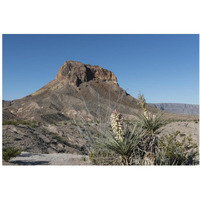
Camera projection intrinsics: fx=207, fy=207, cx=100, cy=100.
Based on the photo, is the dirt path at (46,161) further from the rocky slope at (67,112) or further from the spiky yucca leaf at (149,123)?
the spiky yucca leaf at (149,123)

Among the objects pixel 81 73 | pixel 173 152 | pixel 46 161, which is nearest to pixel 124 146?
pixel 173 152

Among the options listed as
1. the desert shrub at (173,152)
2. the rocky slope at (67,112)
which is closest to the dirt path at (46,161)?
the rocky slope at (67,112)

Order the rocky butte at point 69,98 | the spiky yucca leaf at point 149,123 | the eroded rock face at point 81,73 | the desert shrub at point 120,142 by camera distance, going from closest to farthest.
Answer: the desert shrub at point 120,142 → the spiky yucca leaf at point 149,123 → the rocky butte at point 69,98 → the eroded rock face at point 81,73

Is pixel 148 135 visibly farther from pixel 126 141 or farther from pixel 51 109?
pixel 51 109

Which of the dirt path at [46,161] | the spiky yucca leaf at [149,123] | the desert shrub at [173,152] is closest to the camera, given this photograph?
the desert shrub at [173,152]

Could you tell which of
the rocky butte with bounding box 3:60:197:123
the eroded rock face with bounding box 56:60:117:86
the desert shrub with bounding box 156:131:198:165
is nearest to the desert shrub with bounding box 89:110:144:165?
the desert shrub with bounding box 156:131:198:165

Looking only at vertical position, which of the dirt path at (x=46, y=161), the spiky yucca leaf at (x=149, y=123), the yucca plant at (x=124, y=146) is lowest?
the dirt path at (x=46, y=161)

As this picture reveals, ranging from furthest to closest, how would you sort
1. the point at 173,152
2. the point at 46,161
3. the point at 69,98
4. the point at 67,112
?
1. the point at 67,112
2. the point at 69,98
3. the point at 46,161
4. the point at 173,152

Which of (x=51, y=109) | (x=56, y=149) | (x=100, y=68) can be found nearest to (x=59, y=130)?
(x=56, y=149)

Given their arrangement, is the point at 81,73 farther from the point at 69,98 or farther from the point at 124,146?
the point at 124,146
